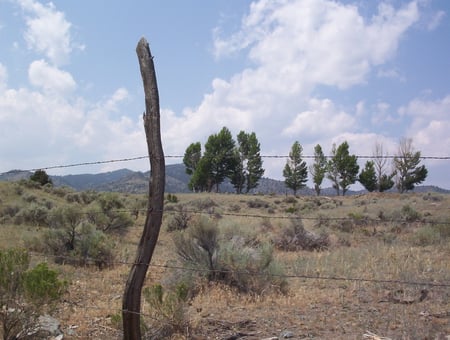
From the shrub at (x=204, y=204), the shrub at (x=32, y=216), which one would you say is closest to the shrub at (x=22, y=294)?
the shrub at (x=32, y=216)

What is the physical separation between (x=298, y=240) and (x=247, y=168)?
148 ft

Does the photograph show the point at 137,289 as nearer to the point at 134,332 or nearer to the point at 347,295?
the point at 134,332

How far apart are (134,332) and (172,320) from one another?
4.14 ft

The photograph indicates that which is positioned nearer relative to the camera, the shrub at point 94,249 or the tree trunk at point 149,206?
the tree trunk at point 149,206

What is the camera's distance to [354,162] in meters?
60.9

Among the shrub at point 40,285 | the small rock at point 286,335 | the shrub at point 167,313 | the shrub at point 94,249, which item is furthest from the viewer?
the shrub at point 94,249

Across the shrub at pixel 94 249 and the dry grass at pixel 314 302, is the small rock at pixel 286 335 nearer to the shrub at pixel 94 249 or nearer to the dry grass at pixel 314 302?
the dry grass at pixel 314 302

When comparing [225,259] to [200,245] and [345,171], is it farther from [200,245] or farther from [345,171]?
[345,171]

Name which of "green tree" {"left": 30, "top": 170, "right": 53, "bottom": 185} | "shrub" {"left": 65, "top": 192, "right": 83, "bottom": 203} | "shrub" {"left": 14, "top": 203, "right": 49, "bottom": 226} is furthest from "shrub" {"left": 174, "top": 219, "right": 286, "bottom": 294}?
"green tree" {"left": 30, "top": 170, "right": 53, "bottom": 185}

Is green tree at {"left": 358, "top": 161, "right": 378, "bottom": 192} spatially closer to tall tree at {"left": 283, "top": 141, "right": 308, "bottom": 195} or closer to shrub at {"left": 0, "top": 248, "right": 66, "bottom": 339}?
tall tree at {"left": 283, "top": 141, "right": 308, "bottom": 195}

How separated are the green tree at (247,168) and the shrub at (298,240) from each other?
1539 inches

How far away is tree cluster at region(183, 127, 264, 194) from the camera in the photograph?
185 ft

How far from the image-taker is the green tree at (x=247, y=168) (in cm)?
5660

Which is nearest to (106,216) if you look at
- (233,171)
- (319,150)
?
(233,171)
